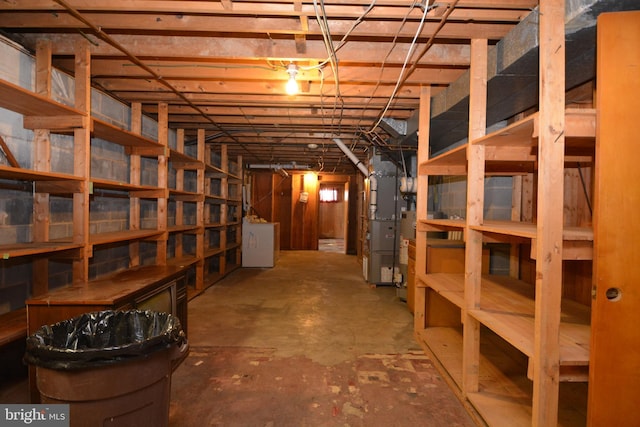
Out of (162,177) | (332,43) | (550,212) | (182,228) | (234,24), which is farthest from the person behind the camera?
(182,228)

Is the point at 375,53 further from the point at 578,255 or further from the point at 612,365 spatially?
the point at 612,365

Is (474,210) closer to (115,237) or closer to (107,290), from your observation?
(107,290)

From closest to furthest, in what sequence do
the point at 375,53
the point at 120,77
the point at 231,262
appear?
the point at 375,53 < the point at 120,77 < the point at 231,262

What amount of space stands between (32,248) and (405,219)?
12.4 ft

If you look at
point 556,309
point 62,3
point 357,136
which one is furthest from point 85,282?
point 357,136

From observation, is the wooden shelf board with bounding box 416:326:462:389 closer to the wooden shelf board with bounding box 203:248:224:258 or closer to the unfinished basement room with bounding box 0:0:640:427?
the unfinished basement room with bounding box 0:0:640:427

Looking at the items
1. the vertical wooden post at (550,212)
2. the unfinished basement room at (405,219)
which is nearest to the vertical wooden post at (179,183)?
the unfinished basement room at (405,219)

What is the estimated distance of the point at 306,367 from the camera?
2.48 meters

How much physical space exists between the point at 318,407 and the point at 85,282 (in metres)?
1.84

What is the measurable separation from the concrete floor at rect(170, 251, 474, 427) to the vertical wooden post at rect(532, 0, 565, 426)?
70 cm

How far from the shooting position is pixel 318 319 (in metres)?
3.59

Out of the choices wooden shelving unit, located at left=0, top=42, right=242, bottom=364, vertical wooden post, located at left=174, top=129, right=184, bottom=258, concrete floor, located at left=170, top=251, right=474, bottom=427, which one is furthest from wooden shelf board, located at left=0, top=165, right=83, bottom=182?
vertical wooden post, located at left=174, top=129, right=184, bottom=258

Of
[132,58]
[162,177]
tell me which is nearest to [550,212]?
[132,58]

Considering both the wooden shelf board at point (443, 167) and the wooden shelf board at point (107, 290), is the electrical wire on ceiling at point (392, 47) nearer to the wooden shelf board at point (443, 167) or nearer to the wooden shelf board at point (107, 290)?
the wooden shelf board at point (443, 167)
